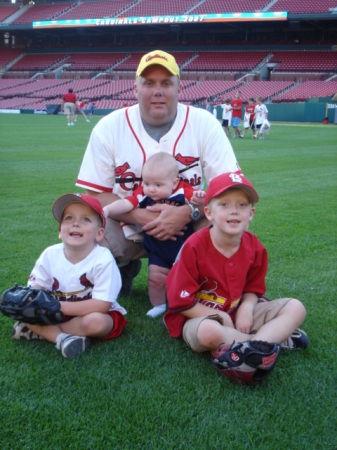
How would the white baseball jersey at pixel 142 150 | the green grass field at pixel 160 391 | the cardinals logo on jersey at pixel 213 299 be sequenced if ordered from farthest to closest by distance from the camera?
1. the white baseball jersey at pixel 142 150
2. the cardinals logo on jersey at pixel 213 299
3. the green grass field at pixel 160 391

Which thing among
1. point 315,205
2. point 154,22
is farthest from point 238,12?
point 315,205

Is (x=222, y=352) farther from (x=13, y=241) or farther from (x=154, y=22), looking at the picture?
(x=154, y=22)

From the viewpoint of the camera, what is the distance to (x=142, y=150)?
3543 mm

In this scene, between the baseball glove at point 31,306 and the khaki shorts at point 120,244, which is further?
the khaki shorts at point 120,244

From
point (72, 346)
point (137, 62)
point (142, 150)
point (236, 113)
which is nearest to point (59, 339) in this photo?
point (72, 346)

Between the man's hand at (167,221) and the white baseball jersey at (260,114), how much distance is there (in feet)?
57.5

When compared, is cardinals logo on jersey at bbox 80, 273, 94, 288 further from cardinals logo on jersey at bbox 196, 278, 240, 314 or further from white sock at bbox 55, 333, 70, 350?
cardinals logo on jersey at bbox 196, 278, 240, 314

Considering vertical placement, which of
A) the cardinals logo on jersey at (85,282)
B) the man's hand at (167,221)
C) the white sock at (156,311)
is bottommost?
the white sock at (156,311)

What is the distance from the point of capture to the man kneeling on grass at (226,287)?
275 cm

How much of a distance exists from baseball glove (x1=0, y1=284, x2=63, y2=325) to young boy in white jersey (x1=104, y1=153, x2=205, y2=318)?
827 millimetres

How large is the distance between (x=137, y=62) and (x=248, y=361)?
147 ft

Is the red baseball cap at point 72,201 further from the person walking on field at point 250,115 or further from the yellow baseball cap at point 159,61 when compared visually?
the person walking on field at point 250,115

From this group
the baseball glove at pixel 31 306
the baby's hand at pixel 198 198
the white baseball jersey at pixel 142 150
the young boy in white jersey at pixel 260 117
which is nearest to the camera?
the baseball glove at pixel 31 306

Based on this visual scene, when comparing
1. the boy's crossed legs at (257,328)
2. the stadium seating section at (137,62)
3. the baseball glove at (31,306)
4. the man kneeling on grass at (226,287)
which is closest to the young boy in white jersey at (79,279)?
the baseball glove at (31,306)
